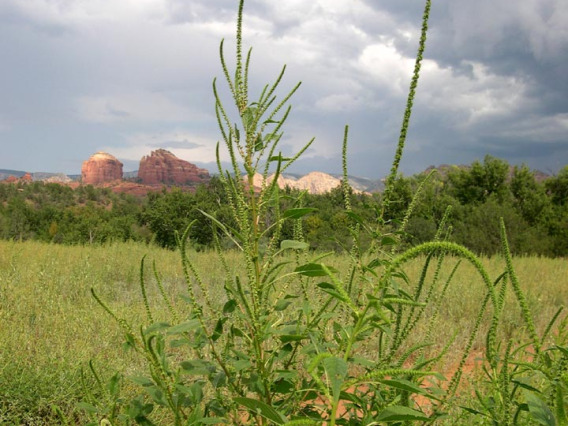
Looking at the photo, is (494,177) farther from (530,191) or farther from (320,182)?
(320,182)

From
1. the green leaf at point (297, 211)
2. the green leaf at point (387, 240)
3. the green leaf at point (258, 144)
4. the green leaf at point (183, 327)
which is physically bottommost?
the green leaf at point (183, 327)

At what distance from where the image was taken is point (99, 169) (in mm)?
141125

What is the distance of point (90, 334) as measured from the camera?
380 centimetres

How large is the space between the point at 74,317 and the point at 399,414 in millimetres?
4210

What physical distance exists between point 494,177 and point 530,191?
8.57 ft

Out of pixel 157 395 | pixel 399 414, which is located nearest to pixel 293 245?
pixel 399 414

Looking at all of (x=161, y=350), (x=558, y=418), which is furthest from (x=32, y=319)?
(x=558, y=418)

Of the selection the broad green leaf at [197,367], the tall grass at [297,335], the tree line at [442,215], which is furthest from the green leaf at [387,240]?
the tree line at [442,215]

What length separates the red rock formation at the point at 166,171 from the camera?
5374 inches

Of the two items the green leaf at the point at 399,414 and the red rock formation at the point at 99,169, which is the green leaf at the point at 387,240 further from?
the red rock formation at the point at 99,169

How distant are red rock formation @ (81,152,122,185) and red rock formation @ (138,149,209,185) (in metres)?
9.43

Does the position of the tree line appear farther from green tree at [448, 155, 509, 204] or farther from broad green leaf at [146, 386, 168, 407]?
broad green leaf at [146, 386, 168, 407]

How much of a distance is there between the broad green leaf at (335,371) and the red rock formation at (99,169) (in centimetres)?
15018

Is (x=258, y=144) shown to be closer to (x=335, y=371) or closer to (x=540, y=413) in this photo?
(x=335, y=371)
